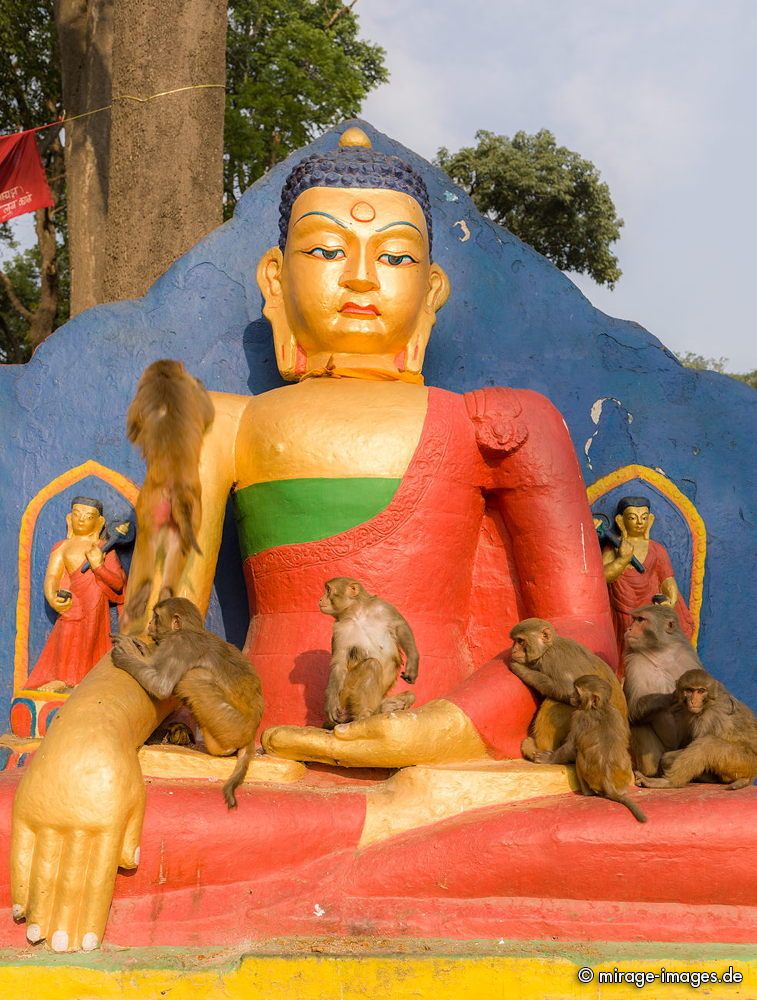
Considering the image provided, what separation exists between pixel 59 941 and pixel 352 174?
110 inches

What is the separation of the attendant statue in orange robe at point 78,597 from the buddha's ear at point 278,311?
95 cm

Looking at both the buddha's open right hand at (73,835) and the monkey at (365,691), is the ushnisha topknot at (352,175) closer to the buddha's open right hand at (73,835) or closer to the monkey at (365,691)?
the monkey at (365,691)

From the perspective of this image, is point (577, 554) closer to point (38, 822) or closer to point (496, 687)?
point (496, 687)

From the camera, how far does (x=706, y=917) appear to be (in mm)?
2900

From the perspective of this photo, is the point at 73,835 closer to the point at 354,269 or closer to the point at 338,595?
the point at 338,595

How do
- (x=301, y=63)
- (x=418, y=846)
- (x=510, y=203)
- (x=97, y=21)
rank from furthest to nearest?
(x=510, y=203), (x=301, y=63), (x=97, y=21), (x=418, y=846)

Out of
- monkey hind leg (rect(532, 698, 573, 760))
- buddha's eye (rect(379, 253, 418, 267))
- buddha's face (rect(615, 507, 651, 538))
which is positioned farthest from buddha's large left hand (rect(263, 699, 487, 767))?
buddha's eye (rect(379, 253, 418, 267))

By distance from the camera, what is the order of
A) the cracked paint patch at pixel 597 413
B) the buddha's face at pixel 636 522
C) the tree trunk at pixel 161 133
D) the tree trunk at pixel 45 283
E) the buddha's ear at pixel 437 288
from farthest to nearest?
the tree trunk at pixel 45 283, the tree trunk at pixel 161 133, the cracked paint patch at pixel 597 413, the buddha's ear at pixel 437 288, the buddha's face at pixel 636 522

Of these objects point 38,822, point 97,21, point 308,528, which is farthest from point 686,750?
point 97,21

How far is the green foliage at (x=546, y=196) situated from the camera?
Result: 19.1 meters

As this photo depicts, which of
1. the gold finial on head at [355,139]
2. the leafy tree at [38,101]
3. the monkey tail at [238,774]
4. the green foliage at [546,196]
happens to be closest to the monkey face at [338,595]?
the monkey tail at [238,774]

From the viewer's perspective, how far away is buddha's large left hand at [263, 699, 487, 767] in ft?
10.7

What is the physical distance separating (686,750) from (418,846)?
0.89 metres

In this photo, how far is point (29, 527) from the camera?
4.62 metres
